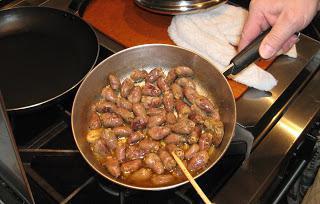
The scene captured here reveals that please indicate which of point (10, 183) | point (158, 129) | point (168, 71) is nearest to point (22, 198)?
point (10, 183)

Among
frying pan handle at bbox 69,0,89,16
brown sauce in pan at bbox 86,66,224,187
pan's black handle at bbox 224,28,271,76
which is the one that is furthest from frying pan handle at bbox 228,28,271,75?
frying pan handle at bbox 69,0,89,16

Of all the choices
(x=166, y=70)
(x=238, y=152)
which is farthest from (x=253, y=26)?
(x=238, y=152)

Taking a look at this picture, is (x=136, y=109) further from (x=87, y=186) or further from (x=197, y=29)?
(x=197, y=29)

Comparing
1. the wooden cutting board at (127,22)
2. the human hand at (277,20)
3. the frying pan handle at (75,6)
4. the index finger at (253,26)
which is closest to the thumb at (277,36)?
the human hand at (277,20)

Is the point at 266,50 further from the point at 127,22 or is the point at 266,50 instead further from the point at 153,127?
the point at 127,22

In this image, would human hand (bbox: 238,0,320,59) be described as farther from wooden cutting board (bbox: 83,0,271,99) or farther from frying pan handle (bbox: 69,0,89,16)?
frying pan handle (bbox: 69,0,89,16)

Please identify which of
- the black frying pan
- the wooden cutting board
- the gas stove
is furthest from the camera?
the wooden cutting board

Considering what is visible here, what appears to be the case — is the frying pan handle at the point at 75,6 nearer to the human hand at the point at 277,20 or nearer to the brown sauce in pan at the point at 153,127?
the brown sauce in pan at the point at 153,127
